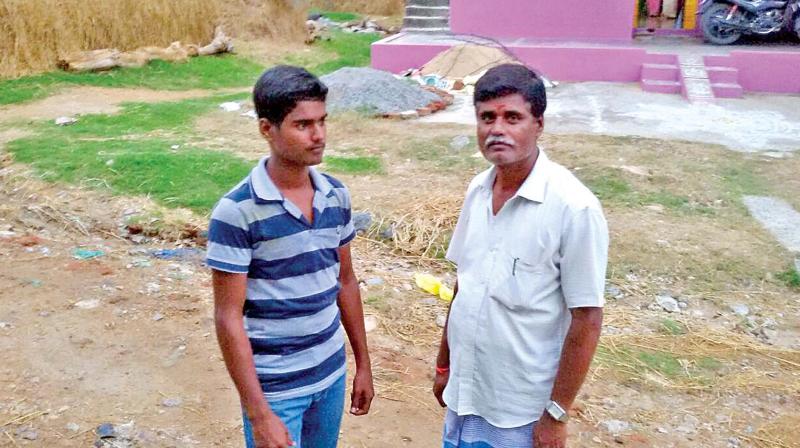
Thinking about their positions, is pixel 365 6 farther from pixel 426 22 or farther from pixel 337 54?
pixel 426 22

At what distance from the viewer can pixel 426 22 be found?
14.5m

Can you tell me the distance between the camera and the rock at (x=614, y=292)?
4582mm

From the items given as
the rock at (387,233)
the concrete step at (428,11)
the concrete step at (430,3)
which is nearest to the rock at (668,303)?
the rock at (387,233)

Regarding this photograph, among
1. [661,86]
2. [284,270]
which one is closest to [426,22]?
[661,86]

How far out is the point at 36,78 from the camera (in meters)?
11.0

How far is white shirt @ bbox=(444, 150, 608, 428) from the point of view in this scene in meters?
1.76

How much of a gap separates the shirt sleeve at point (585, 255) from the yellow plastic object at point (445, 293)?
273 centimetres

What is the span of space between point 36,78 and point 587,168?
8.19 metres

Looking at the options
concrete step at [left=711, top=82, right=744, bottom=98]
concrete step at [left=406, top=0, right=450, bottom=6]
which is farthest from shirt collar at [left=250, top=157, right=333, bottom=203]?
concrete step at [left=406, top=0, right=450, bottom=6]

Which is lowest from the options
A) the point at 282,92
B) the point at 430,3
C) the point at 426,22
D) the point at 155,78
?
the point at 155,78

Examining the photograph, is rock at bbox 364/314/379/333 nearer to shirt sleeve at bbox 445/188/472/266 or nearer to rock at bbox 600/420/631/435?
rock at bbox 600/420/631/435

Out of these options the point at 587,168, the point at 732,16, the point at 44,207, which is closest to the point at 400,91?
the point at 587,168

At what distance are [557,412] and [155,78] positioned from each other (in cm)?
1096

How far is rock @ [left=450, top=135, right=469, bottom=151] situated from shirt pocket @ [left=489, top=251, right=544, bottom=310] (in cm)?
548
